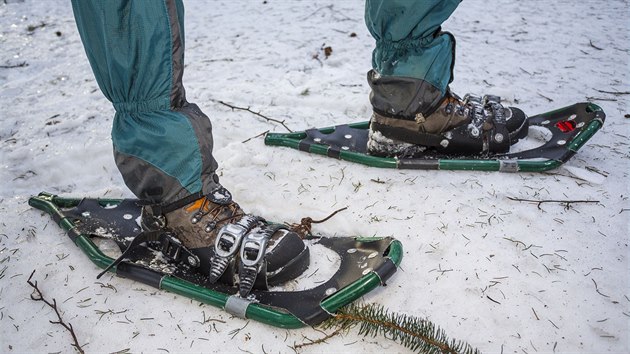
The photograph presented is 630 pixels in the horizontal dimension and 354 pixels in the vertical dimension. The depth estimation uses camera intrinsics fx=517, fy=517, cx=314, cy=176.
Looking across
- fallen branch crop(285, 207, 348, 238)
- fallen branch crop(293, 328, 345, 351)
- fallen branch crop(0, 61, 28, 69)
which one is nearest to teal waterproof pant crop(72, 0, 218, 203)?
fallen branch crop(285, 207, 348, 238)

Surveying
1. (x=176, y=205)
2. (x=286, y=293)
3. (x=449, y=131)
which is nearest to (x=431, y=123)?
(x=449, y=131)

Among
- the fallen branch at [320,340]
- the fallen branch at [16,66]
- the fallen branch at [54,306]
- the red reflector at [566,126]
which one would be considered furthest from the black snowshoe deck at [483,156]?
the fallen branch at [16,66]

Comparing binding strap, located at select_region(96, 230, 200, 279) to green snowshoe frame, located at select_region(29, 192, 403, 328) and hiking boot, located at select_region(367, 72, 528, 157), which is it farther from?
hiking boot, located at select_region(367, 72, 528, 157)

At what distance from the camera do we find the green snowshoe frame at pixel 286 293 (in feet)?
6.55

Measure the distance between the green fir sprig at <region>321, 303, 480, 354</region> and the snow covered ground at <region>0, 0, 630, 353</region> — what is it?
54mm

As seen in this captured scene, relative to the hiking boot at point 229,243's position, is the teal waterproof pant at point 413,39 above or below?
above

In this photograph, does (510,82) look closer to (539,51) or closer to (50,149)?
(539,51)

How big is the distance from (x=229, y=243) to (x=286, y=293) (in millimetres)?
315

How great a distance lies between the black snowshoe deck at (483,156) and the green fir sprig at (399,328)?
1.20 meters

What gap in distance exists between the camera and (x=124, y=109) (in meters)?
2.07

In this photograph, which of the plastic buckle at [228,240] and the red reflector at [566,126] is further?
the red reflector at [566,126]

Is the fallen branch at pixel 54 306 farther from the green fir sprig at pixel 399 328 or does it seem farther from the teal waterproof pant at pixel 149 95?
the green fir sprig at pixel 399 328

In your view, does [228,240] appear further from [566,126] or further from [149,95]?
[566,126]

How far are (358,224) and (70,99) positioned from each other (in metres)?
2.62
